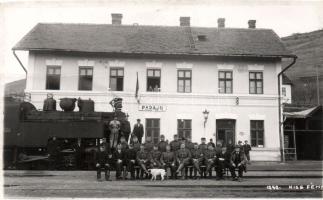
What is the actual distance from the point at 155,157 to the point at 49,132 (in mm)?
4196

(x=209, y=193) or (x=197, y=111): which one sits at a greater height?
(x=197, y=111)

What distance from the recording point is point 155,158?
13211mm

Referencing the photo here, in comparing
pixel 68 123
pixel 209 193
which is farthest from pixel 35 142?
pixel 209 193

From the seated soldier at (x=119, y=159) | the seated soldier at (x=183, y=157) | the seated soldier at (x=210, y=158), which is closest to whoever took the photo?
the seated soldier at (x=119, y=159)

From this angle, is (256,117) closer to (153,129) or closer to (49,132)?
(153,129)

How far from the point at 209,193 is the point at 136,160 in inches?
152

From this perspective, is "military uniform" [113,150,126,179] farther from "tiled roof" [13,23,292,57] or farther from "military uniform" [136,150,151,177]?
"tiled roof" [13,23,292,57]

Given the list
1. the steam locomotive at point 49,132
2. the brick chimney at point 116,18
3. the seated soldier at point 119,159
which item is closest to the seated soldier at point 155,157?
the seated soldier at point 119,159

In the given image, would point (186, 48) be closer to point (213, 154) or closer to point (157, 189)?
point (213, 154)

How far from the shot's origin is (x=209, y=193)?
983 cm

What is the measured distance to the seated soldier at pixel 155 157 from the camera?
1304 cm

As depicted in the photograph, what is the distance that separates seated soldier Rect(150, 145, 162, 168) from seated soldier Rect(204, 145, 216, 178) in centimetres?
169

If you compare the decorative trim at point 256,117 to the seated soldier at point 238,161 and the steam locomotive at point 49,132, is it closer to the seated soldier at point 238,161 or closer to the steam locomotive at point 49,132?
the seated soldier at point 238,161

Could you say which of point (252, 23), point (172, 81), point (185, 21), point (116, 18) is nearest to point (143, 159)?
point (172, 81)
